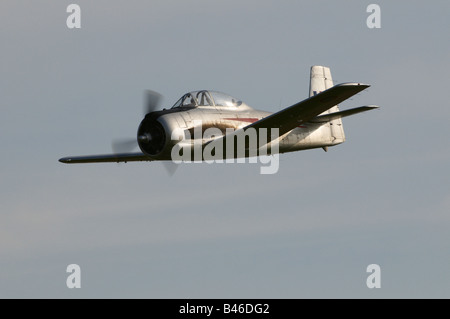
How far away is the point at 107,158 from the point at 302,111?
827 cm

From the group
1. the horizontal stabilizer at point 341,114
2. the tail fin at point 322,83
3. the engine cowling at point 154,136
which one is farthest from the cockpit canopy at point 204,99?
the tail fin at point 322,83

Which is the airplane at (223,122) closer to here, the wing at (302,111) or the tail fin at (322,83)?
the wing at (302,111)

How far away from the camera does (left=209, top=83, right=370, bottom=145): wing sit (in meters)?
26.1

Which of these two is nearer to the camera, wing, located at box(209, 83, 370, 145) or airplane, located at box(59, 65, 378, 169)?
wing, located at box(209, 83, 370, 145)

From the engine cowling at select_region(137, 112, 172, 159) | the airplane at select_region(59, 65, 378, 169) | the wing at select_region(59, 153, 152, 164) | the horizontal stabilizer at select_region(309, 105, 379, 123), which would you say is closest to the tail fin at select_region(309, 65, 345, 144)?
the airplane at select_region(59, 65, 378, 169)

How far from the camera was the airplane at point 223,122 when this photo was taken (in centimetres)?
2753

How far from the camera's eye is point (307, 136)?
31.9m

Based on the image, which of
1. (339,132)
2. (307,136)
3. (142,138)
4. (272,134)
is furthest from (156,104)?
(339,132)

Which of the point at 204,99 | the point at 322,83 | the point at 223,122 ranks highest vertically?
the point at 322,83

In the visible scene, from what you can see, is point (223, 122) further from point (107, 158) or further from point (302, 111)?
point (107, 158)

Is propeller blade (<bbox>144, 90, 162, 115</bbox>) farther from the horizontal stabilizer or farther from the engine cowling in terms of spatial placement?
the horizontal stabilizer

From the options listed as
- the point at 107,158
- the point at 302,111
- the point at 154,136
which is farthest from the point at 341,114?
the point at 107,158

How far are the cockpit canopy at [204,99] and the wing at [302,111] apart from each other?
1.65m

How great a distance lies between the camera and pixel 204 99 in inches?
1153
